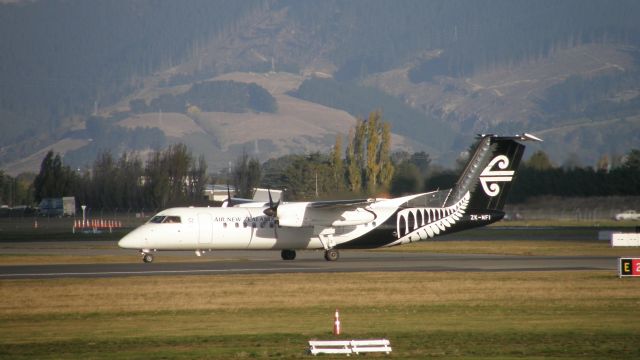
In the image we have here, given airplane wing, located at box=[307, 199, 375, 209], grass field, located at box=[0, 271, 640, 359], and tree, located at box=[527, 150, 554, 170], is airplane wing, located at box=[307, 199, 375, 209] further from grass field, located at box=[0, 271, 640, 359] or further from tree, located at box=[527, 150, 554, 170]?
tree, located at box=[527, 150, 554, 170]

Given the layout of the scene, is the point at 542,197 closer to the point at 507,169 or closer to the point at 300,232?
the point at 507,169

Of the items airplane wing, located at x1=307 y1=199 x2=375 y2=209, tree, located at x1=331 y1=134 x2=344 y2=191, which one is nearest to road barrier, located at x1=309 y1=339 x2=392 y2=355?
airplane wing, located at x1=307 y1=199 x2=375 y2=209

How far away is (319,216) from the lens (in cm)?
4256

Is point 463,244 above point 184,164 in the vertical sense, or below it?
→ below

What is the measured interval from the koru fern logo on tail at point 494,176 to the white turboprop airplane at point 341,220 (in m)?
0.04

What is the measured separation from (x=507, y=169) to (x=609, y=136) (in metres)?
95.3

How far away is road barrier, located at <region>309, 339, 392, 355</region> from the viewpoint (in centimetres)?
1902

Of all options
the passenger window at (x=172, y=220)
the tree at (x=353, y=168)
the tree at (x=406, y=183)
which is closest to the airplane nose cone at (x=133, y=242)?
the passenger window at (x=172, y=220)

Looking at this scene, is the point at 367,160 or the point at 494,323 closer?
the point at 494,323

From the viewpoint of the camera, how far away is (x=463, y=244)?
56.0 metres

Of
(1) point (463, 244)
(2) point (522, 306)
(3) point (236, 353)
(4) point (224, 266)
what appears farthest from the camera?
(1) point (463, 244)

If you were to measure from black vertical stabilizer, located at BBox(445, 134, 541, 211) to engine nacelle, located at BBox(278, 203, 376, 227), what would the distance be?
12.9 ft

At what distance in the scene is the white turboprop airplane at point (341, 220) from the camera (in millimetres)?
41125

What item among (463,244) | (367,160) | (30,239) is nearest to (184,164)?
(367,160)
